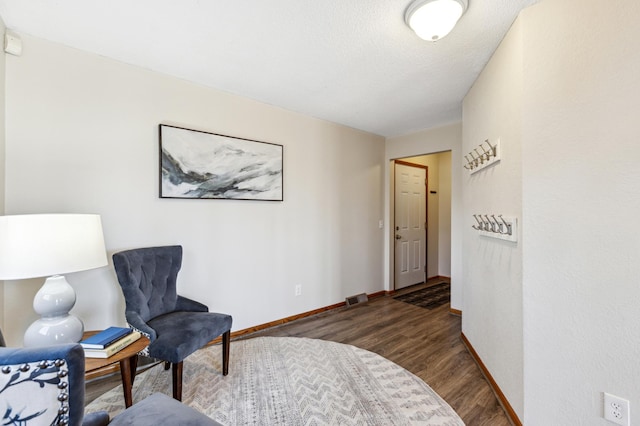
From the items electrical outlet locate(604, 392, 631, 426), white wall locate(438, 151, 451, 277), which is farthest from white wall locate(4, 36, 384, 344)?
electrical outlet locate(604, 392, 631, 426)

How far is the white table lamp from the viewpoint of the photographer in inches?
49.6

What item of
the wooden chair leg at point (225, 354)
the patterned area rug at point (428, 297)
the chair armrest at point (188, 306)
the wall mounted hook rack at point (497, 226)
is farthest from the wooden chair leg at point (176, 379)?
the patterned area rug at point (428, 297)

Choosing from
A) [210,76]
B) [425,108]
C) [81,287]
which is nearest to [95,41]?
[210,76]

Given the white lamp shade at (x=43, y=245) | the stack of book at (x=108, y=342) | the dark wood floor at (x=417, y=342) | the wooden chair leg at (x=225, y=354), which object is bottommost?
the dark wood floor at (x=417, y=342)

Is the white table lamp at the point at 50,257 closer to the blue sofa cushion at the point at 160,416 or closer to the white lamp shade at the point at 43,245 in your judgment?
the white lamp shade at the point at 43,245

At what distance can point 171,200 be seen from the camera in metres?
2.38

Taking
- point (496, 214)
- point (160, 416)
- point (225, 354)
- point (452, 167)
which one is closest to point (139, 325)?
point (225, 354)

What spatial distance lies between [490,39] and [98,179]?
9.30 ft

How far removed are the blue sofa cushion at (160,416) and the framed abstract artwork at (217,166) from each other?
1.62 meters

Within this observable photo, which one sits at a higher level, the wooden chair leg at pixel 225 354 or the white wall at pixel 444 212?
the white wall at pixel 444 212

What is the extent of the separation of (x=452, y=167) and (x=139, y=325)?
3.46m

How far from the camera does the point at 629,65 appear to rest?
47.2 inches

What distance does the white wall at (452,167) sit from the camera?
134 inches

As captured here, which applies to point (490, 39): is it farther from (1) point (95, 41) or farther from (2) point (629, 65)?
(1) point (95, 41)
